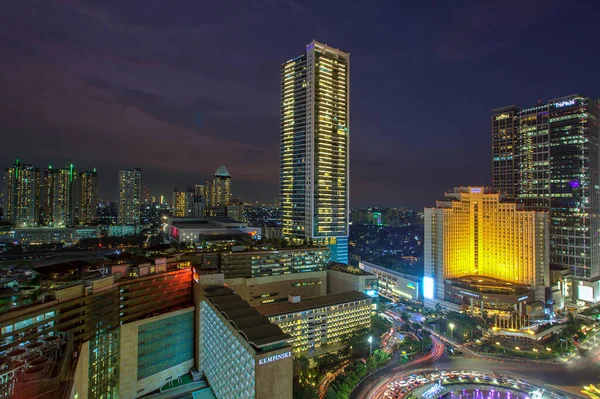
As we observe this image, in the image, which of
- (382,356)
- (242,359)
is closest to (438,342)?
(382,356)

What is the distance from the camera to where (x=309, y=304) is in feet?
135

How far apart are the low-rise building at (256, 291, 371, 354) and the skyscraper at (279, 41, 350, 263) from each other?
21.2m

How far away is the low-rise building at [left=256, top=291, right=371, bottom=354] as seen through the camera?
38.4 metres

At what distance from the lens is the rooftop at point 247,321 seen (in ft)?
66.7

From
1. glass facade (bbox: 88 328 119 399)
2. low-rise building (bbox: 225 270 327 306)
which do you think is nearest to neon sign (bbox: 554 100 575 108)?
low-rise building (bbox: 225 270 327 306)

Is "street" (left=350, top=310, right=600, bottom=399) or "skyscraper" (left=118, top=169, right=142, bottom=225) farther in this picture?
"skyscraper" (left=118, top=169, right=142, bottom=225)

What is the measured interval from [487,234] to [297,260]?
34.0 m

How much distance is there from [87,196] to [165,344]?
102m

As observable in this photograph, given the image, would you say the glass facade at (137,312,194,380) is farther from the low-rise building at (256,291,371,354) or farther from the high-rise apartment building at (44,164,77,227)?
the high-rise apartment building at (44,164,77,227)

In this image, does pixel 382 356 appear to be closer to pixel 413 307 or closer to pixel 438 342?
pixel 438 342

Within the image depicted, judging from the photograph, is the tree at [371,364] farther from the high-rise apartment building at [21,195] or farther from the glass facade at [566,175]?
the high-rise apartment building at [21,195]

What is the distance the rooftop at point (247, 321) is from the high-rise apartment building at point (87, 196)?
97578mm

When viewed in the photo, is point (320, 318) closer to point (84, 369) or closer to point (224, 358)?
point (224, 358)

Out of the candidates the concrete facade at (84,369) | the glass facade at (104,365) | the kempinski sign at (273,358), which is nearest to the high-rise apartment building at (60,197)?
the glass facade at (104,365)
